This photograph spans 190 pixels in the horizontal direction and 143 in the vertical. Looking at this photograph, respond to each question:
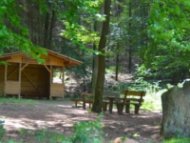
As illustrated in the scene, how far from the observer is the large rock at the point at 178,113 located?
37.2ft

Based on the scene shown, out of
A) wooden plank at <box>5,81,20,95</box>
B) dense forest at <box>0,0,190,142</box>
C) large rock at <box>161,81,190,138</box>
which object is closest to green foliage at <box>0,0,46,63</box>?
dense forest at <box>0,0,190,142</box>

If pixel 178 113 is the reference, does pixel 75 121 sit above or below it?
below

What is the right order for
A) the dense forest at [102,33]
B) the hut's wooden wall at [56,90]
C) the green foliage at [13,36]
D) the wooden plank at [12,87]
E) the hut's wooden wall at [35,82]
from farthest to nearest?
the hut's wooden wall at [35,82] → the hut's wooden wall at [56,90] → the wooden plank at [12,87] → the dense forest at [102,33] → the green foliage at [13,36]

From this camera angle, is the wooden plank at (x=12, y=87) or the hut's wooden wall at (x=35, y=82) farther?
the hut's wooden wall at (x=35, y=82)

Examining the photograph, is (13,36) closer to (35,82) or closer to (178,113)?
(178,113)

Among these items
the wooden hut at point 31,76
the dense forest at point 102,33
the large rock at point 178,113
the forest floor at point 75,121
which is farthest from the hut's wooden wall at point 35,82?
the large rock at point 178,113

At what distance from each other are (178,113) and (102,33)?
7141 millimetres

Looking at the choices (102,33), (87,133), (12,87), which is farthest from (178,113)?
(12,87)

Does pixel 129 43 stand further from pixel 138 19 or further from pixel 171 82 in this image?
pixel 171 82

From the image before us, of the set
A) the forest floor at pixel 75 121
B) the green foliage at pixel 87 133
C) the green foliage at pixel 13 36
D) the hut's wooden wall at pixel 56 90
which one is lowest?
the forest floor at pixel 75 121

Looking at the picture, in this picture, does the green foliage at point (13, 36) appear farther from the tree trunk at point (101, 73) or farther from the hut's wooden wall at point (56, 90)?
the hut's wooden wall at point (56, 90)

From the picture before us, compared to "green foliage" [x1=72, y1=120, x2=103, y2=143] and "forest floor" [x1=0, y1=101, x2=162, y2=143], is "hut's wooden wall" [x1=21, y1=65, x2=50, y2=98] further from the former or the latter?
"green foliage" [x1=72, y1=120, x2=103, y2=143]

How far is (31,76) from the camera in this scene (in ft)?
101

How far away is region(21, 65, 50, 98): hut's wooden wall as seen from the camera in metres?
30.4
